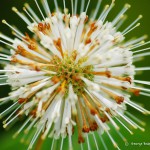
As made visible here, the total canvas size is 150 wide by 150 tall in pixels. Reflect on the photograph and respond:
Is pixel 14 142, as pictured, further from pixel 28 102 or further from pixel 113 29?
pixel 113 29

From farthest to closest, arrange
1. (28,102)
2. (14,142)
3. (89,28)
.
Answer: (14,142), (89,28), (28,102)

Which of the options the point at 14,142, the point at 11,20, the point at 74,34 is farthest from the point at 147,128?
the point at 11,20

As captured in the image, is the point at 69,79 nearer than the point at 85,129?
No

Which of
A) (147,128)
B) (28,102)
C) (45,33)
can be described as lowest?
(147,128)

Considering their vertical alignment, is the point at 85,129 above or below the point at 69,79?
below

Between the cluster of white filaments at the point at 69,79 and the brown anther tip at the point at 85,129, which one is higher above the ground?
the cluster of white filaments at the point at 69,79

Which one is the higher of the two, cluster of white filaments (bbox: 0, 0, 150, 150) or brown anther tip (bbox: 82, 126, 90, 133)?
cluster of white filaments (bbox: 0, 0, 150, 150)

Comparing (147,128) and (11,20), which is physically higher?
(11,20)

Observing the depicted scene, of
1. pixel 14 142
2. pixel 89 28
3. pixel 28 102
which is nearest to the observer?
pixel 28 102
